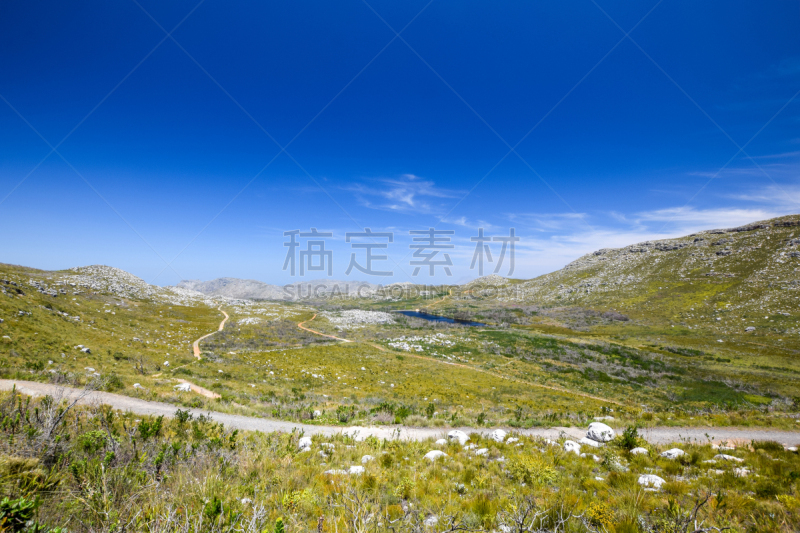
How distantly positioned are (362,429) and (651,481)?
8181mm

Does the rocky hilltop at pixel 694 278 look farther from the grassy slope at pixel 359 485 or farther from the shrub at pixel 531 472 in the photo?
the shrub at pixel 531 472

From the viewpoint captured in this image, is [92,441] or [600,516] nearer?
[600,516]

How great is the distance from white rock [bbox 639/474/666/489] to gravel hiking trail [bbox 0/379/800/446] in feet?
14.9

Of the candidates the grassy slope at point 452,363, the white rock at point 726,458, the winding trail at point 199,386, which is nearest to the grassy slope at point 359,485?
the white rock at point 726,458

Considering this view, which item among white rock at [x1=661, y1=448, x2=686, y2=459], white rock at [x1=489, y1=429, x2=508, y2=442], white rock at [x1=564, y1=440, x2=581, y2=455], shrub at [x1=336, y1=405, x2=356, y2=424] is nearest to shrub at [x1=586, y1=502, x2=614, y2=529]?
white rock at [x1=564, y1=440, x2=581, y2=455]

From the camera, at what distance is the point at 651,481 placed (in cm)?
578

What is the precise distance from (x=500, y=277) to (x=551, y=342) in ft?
474

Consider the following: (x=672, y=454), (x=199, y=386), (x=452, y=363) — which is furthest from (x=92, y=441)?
(x=452, y=363)

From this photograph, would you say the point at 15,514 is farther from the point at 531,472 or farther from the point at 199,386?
the point at 199,386

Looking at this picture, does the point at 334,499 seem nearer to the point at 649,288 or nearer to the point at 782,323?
the point at 782,323

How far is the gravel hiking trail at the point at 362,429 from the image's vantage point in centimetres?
1019

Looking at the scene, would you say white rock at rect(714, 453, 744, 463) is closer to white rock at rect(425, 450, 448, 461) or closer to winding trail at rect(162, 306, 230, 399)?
white rock at rect(425, 450, 448, 461)

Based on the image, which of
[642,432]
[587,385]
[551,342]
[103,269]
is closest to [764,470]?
[642,432]

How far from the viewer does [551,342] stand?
47531 millimetres
